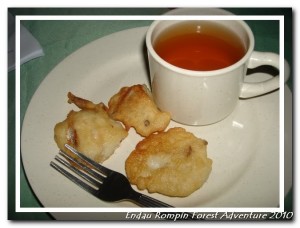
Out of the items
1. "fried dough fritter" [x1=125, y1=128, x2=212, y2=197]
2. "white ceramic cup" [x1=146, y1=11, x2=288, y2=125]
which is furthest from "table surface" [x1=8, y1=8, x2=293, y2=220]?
"fried dough fritter" [x1=125, y1=128, x2=212, y2=197]

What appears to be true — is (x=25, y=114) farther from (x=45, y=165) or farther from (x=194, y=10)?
(x=194, y=10)

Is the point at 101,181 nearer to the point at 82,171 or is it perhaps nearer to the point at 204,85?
the point at 82,171

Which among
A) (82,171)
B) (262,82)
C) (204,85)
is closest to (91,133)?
(82,171)

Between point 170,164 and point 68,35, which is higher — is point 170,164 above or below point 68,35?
below

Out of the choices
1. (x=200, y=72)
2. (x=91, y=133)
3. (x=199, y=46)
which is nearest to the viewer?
(x=200, y=72)

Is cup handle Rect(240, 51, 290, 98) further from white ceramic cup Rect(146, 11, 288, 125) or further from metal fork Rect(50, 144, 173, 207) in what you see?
metal fork Rect(50, 144, 173, 207)

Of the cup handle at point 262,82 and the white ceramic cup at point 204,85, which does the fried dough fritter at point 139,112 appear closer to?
the white ceramic cup at point 204,85

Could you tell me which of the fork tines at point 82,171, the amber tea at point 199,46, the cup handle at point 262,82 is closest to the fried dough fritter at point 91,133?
the fork tines at point 82,171
